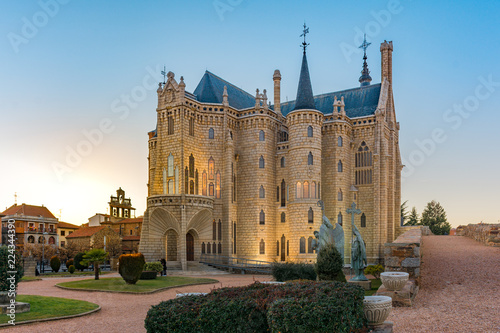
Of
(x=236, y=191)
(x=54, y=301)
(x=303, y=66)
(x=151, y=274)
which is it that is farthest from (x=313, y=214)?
(x=54, y=301)

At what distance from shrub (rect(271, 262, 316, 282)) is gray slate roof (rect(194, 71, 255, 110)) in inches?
1006

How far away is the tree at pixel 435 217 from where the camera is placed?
63.6m

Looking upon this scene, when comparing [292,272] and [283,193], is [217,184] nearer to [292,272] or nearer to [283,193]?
[283,193]

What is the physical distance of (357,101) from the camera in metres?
50.8

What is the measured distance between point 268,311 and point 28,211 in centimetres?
7526

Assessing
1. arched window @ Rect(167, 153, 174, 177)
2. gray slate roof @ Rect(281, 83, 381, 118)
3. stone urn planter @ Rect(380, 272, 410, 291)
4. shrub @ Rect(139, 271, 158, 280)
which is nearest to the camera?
stone urn planter @ Rect(380, 272, 410, 291)

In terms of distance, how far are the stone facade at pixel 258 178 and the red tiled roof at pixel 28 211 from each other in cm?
3460

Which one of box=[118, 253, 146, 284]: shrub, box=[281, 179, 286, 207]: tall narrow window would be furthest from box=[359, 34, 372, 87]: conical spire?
box=[118, 253, 146, 284]: shrub

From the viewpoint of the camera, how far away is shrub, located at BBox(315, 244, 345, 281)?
16.0m

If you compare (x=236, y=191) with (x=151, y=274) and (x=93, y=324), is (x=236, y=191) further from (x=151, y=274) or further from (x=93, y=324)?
(x=93, y=324)

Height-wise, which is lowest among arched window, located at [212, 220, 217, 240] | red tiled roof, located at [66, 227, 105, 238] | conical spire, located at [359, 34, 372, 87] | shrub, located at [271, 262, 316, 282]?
red tiled roof, located at [66, 227, 105, 238]

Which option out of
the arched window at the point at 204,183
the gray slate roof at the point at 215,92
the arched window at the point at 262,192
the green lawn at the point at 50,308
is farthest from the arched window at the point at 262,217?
the green lawn at the point at 50,308

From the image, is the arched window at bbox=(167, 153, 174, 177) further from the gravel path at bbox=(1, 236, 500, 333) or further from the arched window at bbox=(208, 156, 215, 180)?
the gravel path at bbox=(1, 236, 500, 333)

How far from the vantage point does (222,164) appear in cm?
4256
